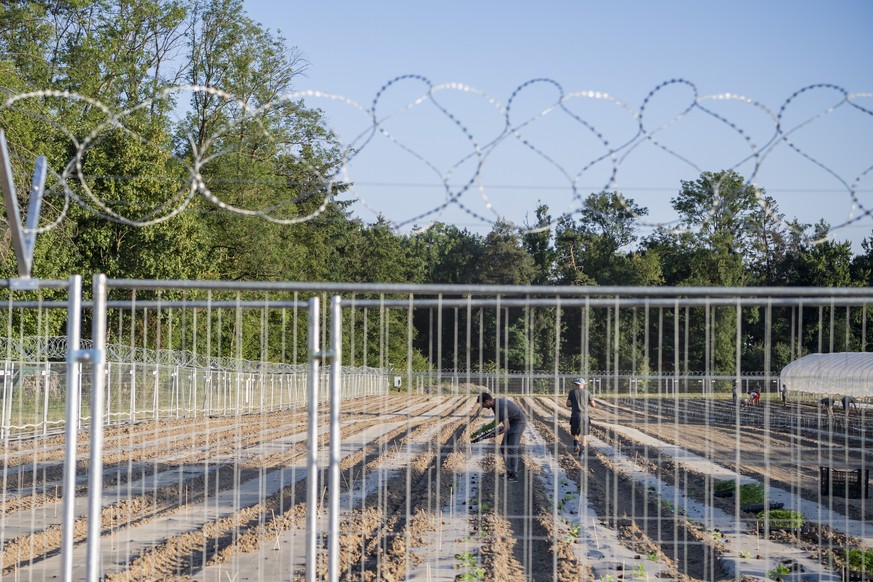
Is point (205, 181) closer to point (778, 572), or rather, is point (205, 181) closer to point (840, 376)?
point (840, 376)

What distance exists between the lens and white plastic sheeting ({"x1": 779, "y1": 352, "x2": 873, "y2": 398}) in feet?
112

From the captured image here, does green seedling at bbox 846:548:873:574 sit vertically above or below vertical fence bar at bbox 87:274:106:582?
below

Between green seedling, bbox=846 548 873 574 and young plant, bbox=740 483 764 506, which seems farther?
young plant, bbox=740 483 764 506

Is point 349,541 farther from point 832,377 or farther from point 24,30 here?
point 832,377

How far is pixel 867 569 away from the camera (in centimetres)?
915

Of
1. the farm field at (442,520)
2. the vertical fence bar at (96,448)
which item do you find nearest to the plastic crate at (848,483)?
the farm field at (442,520)

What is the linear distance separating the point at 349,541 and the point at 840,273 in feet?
194

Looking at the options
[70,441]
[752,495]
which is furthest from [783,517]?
[70,441]

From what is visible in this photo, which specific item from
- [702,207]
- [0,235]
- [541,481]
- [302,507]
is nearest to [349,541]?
[302,507]

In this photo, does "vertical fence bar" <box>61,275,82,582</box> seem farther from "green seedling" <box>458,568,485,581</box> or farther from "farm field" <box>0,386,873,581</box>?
"green seedling" <box>458,568,485,581</box>

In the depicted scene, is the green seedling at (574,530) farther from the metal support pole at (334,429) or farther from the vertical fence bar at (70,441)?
the vertical fence bar at (70,441)

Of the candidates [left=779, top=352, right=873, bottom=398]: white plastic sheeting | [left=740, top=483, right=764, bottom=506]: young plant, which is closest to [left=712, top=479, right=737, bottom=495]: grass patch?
[left=740, top=483, right=764, bottom=506]: young plant

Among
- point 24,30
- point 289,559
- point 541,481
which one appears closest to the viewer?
point 289,559

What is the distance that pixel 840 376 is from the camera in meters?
37.2
